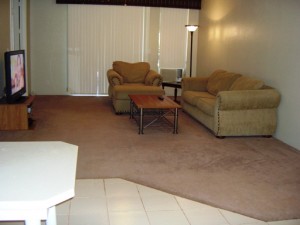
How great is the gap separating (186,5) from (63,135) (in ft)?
16.0

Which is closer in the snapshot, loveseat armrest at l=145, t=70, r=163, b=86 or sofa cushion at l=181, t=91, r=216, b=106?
sofa cushion at l=181, t=91, r=216, b=106

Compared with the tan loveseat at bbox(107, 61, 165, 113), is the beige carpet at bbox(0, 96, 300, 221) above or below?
below

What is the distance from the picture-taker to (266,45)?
5559mm

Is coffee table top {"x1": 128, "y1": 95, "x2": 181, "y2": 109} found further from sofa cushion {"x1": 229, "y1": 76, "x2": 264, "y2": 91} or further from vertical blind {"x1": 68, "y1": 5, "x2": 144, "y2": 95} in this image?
vertical blind {"x1": 68, "y1": 5, "x2": 144, "y2": 95}

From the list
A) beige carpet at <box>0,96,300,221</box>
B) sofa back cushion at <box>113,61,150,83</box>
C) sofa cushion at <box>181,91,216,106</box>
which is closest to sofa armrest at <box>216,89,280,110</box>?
beige carpet at <box>0,96,300,221</box>

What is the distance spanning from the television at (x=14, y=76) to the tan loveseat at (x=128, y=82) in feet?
5.22

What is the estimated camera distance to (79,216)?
2844 mm

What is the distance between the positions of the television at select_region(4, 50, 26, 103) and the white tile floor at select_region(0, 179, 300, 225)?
2.43 meters

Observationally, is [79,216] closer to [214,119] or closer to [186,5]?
[214,119]

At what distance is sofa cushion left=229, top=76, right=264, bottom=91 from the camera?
534 centimetres

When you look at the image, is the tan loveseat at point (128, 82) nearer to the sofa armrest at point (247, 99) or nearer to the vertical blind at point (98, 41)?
the vertical blind at point (98, 41)

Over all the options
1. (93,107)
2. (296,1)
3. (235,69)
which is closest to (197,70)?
(235,69)

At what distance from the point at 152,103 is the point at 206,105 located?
803 millimetres

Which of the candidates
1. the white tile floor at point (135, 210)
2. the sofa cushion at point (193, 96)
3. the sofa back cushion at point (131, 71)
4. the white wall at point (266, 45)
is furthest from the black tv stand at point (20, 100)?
the white wall at point (266, 45)
